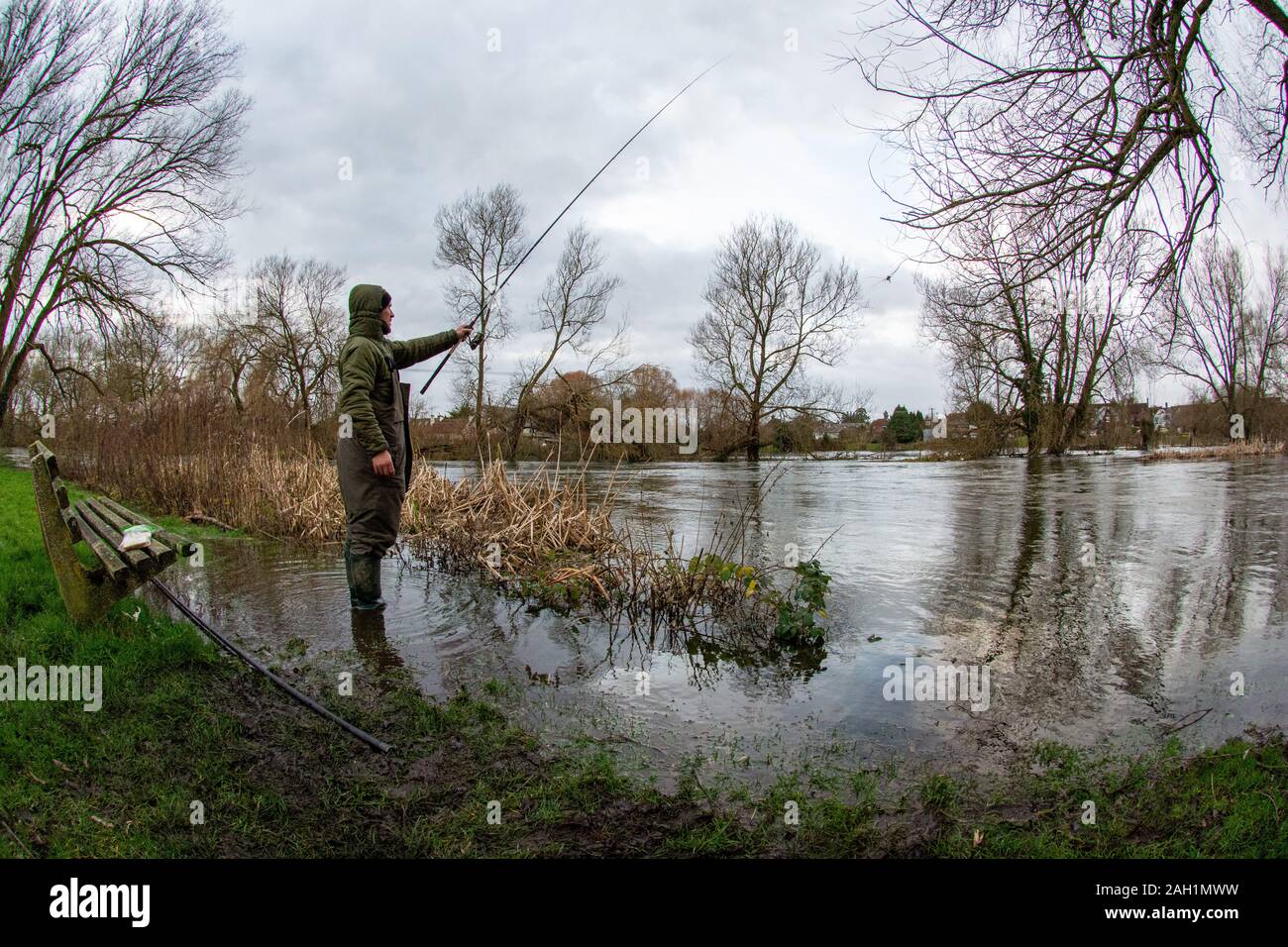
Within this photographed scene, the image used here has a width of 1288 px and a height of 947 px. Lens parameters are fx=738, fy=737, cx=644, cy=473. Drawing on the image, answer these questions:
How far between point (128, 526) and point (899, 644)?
21.3 feet

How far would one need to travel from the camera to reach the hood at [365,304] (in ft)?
19.7

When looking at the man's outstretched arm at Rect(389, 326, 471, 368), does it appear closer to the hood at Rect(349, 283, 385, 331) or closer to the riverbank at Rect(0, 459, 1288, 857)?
the hood at Rect(349, 283, 385, 331)

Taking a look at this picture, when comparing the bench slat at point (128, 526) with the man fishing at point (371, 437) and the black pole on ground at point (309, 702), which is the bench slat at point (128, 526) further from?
the man fishing at point (371, 437)

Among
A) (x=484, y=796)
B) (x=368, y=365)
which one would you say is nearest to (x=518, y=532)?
(x=368, y=365)

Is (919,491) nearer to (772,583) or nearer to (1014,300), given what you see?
(772,583)

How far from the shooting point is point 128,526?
631 cm

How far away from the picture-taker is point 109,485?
16781 mm
